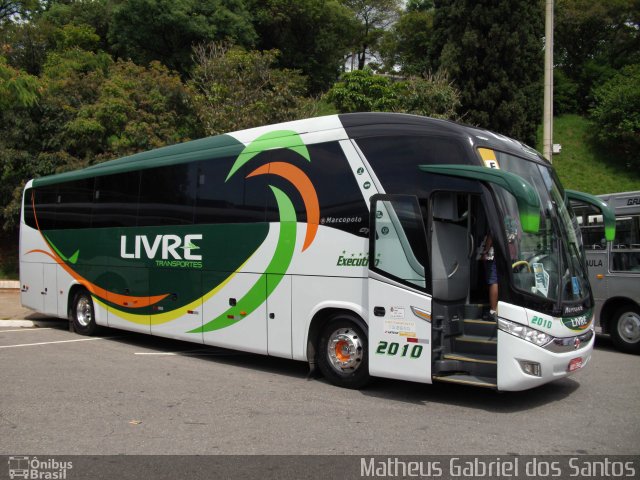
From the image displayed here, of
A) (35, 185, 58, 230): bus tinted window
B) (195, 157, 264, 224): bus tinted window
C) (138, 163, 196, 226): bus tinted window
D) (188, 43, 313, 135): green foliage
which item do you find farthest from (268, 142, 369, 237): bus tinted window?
(188, 43, 313, 135): green foliage

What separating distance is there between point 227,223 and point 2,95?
323 inches

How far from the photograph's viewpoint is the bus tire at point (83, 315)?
493 inches

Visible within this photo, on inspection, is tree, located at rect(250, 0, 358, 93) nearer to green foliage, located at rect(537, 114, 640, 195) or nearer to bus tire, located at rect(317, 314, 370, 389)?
green foliage, located at rect(537, 114, 640, 195)

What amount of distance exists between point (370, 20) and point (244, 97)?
46.4 metres

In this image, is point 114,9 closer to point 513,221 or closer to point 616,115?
point 616,115

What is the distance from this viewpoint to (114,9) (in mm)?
40469

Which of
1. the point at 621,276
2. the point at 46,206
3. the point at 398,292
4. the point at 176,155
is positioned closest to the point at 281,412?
the point at 398,292

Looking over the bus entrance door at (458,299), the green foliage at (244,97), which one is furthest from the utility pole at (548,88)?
the bus entrance door at (458,299)

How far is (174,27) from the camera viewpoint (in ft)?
129

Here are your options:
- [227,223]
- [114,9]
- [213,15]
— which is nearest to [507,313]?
[227,223]

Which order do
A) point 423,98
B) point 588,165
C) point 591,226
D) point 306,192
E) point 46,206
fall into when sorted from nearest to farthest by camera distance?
point 306,192 → point 591,226 → point 46,206 → point 423,98 → point 588,165

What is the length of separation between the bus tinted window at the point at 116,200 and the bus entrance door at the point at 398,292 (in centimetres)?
585

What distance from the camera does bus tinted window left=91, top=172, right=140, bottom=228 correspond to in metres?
11.2

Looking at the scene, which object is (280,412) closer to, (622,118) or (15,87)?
(15,87)
